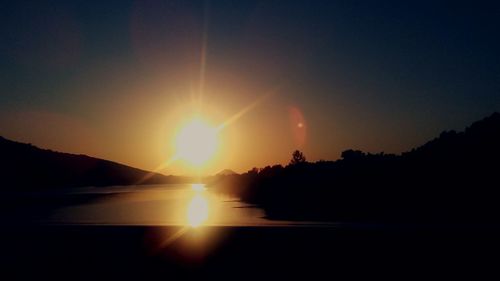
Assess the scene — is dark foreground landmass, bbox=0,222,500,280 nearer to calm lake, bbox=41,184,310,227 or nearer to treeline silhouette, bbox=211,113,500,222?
calm lake, bbox=41,184,310,227

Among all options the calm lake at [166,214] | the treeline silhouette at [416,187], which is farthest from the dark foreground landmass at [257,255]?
the treeline silhouette at [416,187]

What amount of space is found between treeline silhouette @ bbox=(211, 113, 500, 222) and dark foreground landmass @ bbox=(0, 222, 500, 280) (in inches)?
680

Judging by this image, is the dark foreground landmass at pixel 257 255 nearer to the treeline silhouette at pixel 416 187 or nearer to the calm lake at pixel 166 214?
the calm lake at pixel 166 214

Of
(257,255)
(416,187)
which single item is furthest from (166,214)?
(257,255)

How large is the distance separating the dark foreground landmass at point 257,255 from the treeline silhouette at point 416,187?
17.3m

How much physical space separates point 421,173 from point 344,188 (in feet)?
34.7

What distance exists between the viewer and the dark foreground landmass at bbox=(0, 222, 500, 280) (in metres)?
11.1

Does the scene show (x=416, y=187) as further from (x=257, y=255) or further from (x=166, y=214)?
(x=257, y=255)

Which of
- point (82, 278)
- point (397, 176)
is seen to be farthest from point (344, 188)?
point (82, 278)

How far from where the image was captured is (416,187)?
4250 cm

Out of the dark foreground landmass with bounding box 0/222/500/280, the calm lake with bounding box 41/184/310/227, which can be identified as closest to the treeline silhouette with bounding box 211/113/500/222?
the calm lake with bounding box 41/184/310/227

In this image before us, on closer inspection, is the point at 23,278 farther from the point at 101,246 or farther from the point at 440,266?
the point at 440,266

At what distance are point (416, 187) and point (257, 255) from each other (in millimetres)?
33585

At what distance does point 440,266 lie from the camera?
36.8 ft
